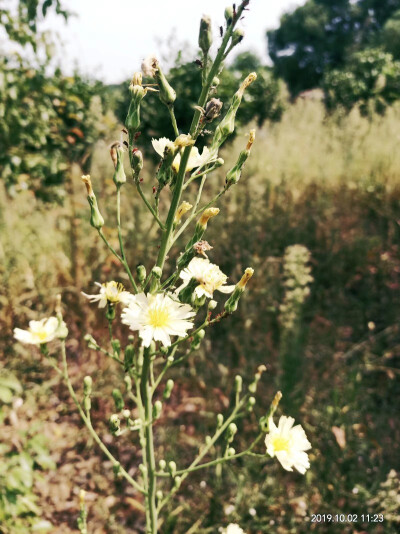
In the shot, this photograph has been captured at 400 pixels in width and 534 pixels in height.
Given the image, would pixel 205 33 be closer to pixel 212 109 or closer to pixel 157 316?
pixel 212 109

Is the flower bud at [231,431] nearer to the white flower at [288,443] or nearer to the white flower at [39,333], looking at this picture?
the white flower at [288,443]

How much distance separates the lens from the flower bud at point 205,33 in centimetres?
88

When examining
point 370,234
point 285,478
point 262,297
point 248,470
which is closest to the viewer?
point 248,470

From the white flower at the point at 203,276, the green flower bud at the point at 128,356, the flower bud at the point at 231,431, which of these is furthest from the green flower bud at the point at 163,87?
Answer: the flower bud at the point at 231,431

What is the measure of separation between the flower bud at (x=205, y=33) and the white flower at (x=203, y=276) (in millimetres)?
470

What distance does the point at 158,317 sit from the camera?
3.19ft

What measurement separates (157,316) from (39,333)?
0.40m

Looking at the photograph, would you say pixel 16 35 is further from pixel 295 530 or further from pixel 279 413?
pixel 295 530

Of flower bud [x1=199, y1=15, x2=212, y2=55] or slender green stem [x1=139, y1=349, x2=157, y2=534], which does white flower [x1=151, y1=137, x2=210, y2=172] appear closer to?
flower bud [x1=199, y1=15, x2=212, y2=55]

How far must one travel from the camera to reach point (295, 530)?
1.94 meters

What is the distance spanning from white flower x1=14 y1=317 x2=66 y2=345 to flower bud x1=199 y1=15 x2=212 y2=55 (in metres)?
0.74

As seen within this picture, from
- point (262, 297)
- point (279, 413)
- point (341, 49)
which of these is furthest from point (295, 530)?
point (341, 49)

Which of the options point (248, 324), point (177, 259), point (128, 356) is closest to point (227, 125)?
point (177, 259)

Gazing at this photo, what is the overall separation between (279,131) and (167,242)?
13.2ft
